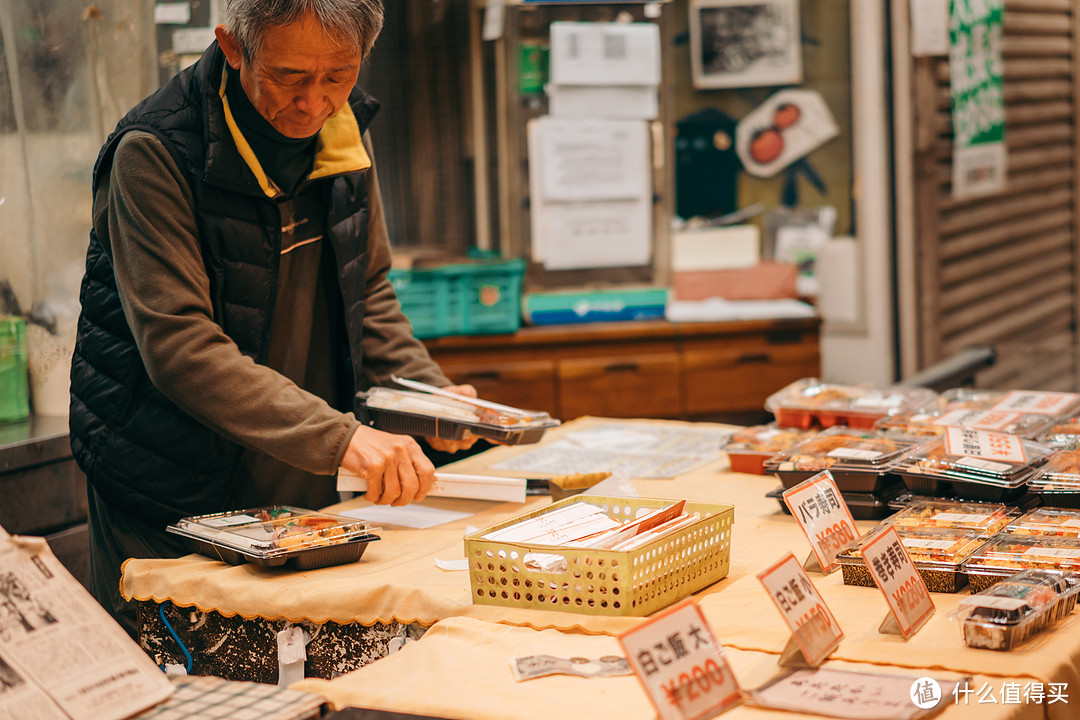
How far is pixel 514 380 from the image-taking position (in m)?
4.73

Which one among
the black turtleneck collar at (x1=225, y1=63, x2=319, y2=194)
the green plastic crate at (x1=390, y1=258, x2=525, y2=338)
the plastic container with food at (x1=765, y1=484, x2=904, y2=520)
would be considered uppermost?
the black turtleneck collar at (x1=225, y1=63, x2=319, y2=194)

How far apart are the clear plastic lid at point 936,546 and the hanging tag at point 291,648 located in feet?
2.82

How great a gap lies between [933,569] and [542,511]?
0.62 metres

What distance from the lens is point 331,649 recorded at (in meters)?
1.79

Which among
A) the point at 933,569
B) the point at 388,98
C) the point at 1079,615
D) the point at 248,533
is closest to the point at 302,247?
the point at 248,533

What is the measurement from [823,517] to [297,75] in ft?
3.90

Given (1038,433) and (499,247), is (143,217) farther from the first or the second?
(499,247)

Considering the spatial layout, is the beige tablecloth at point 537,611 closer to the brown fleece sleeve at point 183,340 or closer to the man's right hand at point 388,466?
the man's right hand at point 388,466

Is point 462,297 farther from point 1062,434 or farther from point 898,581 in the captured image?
point 898,581

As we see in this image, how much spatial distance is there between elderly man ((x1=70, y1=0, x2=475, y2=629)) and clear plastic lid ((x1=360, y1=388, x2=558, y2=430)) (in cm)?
9

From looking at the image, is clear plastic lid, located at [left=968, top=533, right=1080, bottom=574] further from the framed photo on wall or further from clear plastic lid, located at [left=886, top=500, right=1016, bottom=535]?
the framed photo on wall

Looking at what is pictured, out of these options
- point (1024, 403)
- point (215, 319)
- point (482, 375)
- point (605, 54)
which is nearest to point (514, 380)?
point (482, 375)

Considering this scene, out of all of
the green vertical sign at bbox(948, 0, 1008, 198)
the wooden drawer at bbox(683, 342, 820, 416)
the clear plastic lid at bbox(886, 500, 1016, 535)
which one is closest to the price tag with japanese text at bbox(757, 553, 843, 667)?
the clear plastic lid at bbox(886, 500, 1016, 535)

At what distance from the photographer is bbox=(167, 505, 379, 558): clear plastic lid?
6.13ft
